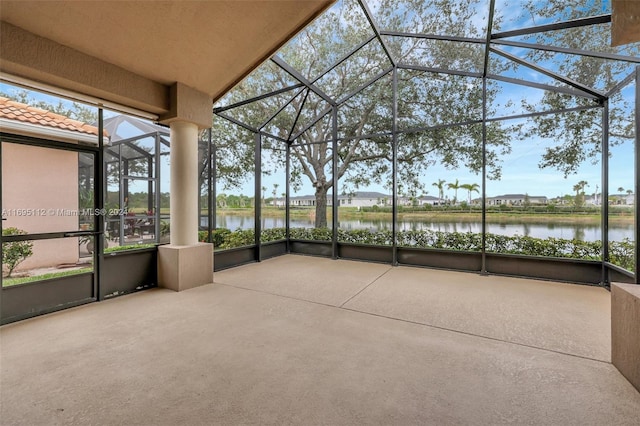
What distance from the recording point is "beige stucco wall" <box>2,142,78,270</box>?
3119mm

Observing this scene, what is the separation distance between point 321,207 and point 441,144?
10.8 feet

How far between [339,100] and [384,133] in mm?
1431

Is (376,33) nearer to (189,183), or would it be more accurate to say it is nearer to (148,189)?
(189,183)

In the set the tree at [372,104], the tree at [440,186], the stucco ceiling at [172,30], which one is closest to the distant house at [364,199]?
the tree at [372,104]

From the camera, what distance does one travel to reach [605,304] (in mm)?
3684

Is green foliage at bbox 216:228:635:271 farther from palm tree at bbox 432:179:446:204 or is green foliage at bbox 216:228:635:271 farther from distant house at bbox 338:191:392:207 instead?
palm tree at bbox 432:179:446:204

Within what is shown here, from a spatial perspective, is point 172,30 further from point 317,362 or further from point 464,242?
point 464,242

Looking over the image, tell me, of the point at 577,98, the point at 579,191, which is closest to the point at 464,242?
the point at 579,191

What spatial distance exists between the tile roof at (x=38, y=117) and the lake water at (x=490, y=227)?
7.65 feet

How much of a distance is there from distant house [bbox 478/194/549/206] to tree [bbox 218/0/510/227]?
47 cm

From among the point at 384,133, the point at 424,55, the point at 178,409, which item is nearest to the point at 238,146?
the point at 384,133

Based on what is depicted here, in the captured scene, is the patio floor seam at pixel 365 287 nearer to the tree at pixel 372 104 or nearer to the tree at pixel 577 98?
the tree at pixel 372 104

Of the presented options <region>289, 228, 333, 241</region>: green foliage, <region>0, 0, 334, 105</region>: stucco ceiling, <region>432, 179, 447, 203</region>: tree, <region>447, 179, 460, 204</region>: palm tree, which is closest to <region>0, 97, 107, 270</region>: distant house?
<region>0, 0, 334, 105</region>: stucco ceiling

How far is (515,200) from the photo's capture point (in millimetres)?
5320
